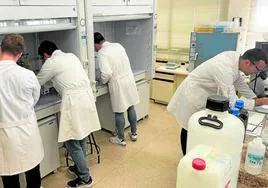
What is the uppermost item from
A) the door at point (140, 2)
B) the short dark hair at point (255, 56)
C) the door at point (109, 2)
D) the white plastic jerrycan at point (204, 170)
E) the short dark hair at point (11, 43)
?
the door at point (140, 2)

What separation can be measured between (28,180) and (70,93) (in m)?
0.75

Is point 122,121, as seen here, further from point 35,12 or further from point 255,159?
point 255,159

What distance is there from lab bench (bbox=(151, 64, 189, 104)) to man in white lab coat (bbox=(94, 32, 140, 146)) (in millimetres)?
1218

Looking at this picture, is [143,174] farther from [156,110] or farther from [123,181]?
[156,110]

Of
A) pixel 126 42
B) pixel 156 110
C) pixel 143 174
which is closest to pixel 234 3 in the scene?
pixel 126 42

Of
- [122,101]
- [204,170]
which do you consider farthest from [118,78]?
[204,170]

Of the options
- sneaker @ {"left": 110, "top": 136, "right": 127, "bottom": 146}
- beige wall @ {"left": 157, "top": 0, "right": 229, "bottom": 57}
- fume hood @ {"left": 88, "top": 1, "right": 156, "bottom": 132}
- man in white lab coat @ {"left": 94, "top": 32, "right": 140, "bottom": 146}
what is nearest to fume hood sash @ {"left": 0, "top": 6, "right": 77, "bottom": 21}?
man in white lab coat @ {"left": 94, "top": 32, "right": 140, "bottom": 146}

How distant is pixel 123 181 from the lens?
93.1 inches

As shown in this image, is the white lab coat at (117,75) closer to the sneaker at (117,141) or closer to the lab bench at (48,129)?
the sneaker at (117,141)

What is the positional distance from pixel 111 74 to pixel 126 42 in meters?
1.05

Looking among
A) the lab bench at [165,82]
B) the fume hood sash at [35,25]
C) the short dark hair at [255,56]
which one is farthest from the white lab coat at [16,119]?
the lab bench at [165,82]

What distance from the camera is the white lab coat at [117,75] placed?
2.65m

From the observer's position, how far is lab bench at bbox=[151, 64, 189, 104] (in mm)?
3955

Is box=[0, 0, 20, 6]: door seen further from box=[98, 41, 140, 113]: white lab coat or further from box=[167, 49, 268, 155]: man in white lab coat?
box=[167, 49, 268, 155]: man in white lab coat
